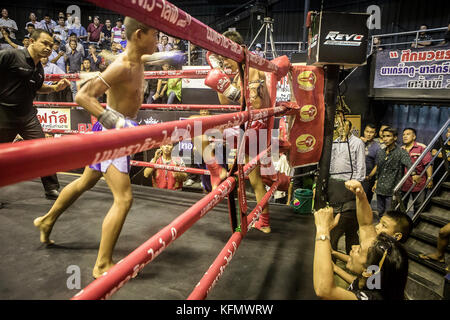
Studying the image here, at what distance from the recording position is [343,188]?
2.99 meters

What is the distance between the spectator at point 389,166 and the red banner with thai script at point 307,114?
2.04 meters

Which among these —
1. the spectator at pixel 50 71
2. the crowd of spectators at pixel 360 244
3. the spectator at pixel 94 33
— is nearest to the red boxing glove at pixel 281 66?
the crowd of spectators at pixel 360 244

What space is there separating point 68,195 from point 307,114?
1871 millimetres

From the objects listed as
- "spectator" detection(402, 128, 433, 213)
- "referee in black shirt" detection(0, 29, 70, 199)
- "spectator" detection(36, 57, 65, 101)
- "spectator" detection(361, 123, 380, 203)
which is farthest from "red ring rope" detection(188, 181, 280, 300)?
"spectator" detection(36, 57, 65, 101)

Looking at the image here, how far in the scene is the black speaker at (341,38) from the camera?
7.04 feet

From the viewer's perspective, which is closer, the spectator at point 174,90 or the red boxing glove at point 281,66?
the red boxing glove at point 281,66

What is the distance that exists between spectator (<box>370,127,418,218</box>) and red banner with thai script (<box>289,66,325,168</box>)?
2.04 meters

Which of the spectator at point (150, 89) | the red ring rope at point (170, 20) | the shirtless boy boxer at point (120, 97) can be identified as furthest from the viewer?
the spectator at point (150, 89)

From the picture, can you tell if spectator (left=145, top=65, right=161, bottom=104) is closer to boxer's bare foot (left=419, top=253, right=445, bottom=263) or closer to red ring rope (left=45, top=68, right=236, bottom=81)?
red ring rope (left=45, top=68, right=236, bottom=81)

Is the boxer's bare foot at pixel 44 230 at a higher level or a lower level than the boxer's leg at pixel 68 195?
lower

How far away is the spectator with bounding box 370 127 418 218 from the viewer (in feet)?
12.6

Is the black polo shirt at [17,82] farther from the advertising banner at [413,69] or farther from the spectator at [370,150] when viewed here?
the advertising banner at [413,69]

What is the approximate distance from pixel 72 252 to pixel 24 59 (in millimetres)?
1694
